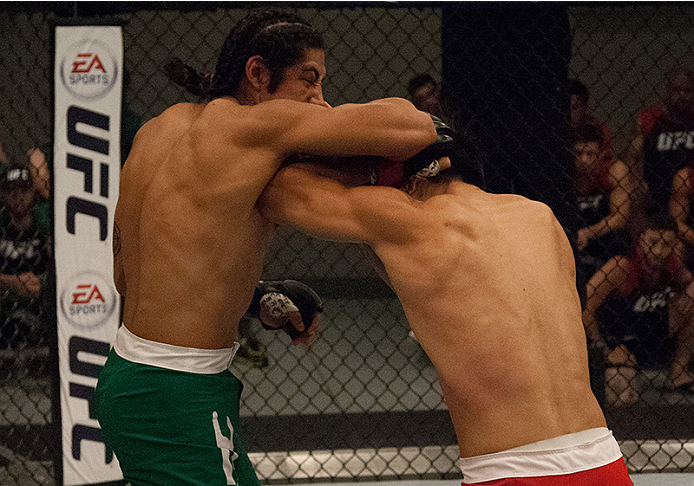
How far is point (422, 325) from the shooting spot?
4.18 feet

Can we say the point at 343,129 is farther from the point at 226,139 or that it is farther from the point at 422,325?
the point at 422,325

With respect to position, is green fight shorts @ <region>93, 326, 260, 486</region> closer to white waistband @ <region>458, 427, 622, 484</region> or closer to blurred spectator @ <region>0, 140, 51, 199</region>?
white waistband @ <region>458, 427, 622, 484</region>

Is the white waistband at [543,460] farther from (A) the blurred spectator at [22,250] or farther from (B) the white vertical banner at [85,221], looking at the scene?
(A) the blurred spectator at [22,250]

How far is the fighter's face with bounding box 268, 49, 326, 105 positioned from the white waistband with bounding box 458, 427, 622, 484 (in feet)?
2.71

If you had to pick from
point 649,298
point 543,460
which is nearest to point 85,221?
point 543,460

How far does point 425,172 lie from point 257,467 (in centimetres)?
173

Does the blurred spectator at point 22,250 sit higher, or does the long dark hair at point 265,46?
the long dark hair at point 265,46

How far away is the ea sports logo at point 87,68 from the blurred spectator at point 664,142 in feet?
7.70

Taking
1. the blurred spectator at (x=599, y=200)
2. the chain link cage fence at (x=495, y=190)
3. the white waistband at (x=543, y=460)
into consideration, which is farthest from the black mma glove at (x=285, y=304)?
the blurred spectator at (x=599, y=200)

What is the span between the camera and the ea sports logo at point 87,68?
238 cm

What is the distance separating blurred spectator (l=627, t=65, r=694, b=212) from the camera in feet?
10.8

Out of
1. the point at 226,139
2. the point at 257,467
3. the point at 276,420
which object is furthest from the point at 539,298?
the point at 276,420

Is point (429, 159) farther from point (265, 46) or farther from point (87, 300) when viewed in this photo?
point (87, 300)

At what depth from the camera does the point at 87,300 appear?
2.42m
